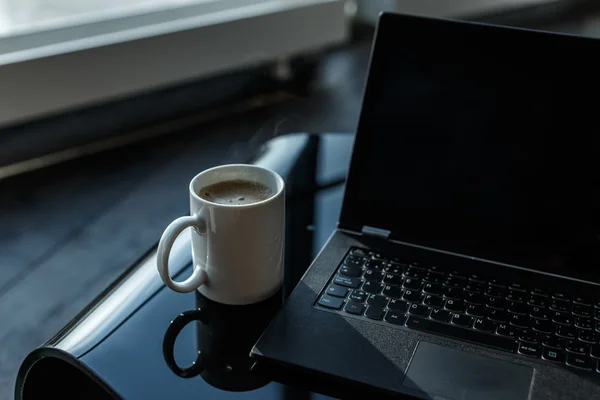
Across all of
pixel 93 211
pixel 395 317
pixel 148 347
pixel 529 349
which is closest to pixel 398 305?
pixel 395 317

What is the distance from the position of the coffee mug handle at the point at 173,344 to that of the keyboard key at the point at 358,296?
140 mm

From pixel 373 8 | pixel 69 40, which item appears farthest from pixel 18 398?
pixel 373 8

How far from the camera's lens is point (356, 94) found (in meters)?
1.98

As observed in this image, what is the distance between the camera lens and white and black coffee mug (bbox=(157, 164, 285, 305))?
2.02ft

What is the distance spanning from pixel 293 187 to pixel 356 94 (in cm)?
115

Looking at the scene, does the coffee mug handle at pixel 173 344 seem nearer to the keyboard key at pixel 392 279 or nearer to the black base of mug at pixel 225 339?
the black base of mug at pixel 225 339

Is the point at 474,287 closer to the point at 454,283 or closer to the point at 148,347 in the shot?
the point at 454,283

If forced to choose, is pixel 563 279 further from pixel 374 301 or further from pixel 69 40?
pixel 69 40

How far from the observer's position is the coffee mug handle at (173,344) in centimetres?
59

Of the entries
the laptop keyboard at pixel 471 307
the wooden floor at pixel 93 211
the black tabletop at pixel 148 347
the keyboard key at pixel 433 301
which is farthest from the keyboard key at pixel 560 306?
the wooden floor at pixel 93 211

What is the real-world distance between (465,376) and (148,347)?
0.27m

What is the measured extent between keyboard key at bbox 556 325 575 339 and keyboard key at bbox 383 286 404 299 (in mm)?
141

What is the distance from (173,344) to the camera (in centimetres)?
62

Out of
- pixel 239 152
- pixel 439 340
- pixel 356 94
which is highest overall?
pixel 439 340
